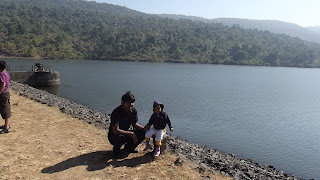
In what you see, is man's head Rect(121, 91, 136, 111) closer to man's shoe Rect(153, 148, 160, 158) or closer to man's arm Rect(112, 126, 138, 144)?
man's arm Rect(112, 126, 138, 144)

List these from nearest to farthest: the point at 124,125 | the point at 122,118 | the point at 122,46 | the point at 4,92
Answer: the point at 122,118
the point at 124,125
the point at 4,92
the point at 122,46

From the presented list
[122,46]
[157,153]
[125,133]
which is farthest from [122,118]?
[122,46]

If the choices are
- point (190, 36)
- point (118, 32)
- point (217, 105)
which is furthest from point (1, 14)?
point (217, 105)

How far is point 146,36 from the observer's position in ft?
560

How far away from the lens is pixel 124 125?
7.52 meters

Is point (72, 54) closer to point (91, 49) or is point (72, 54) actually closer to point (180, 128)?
point (91, 49)

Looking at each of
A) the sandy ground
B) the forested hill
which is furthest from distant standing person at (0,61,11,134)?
the forested hill

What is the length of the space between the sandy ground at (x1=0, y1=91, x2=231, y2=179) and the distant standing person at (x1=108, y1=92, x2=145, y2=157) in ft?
1.78

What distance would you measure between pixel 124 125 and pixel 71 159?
1.73 m

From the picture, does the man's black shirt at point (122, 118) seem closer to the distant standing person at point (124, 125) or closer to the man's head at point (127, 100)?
the distant standing person at point (124, 125)

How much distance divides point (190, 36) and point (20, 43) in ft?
341

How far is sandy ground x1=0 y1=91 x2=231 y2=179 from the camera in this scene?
6.88m

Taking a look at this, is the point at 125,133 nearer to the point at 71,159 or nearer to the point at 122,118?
the point at 122,118

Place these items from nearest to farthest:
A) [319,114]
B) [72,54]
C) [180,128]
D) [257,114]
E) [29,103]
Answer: [29,103]
[180,128]
[257,114]
[319,114]
[72,54]
